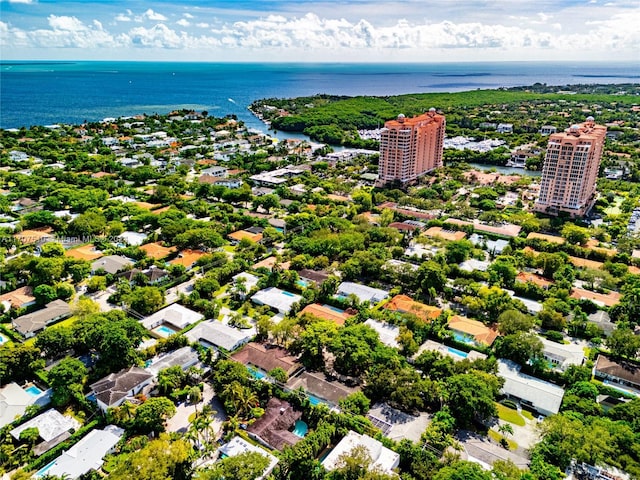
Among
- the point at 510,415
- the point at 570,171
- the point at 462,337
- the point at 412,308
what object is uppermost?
the point at 570,171

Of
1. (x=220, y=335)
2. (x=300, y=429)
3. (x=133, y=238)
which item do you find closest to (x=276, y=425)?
(x=300, y=429)

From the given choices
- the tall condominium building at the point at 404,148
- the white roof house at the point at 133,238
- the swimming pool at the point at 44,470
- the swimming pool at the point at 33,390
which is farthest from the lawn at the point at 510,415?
the tall condominium building at the point at 404,148

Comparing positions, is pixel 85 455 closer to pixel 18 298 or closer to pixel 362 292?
pixel 18 298

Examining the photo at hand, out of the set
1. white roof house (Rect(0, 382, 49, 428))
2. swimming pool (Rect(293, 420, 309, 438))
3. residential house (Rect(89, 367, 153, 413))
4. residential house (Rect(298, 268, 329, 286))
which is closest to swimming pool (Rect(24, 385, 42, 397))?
white roof house (Rect(0, 382, 49, 428))

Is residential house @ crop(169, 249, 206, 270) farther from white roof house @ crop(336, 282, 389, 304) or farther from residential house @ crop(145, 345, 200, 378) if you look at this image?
white roof house @ crop(336, 282, 389, 304)

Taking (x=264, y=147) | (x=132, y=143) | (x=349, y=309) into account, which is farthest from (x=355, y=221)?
(x=132, y=143)

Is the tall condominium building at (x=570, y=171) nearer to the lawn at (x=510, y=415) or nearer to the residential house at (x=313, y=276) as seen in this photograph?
the residential house at (x=313, y=276)
